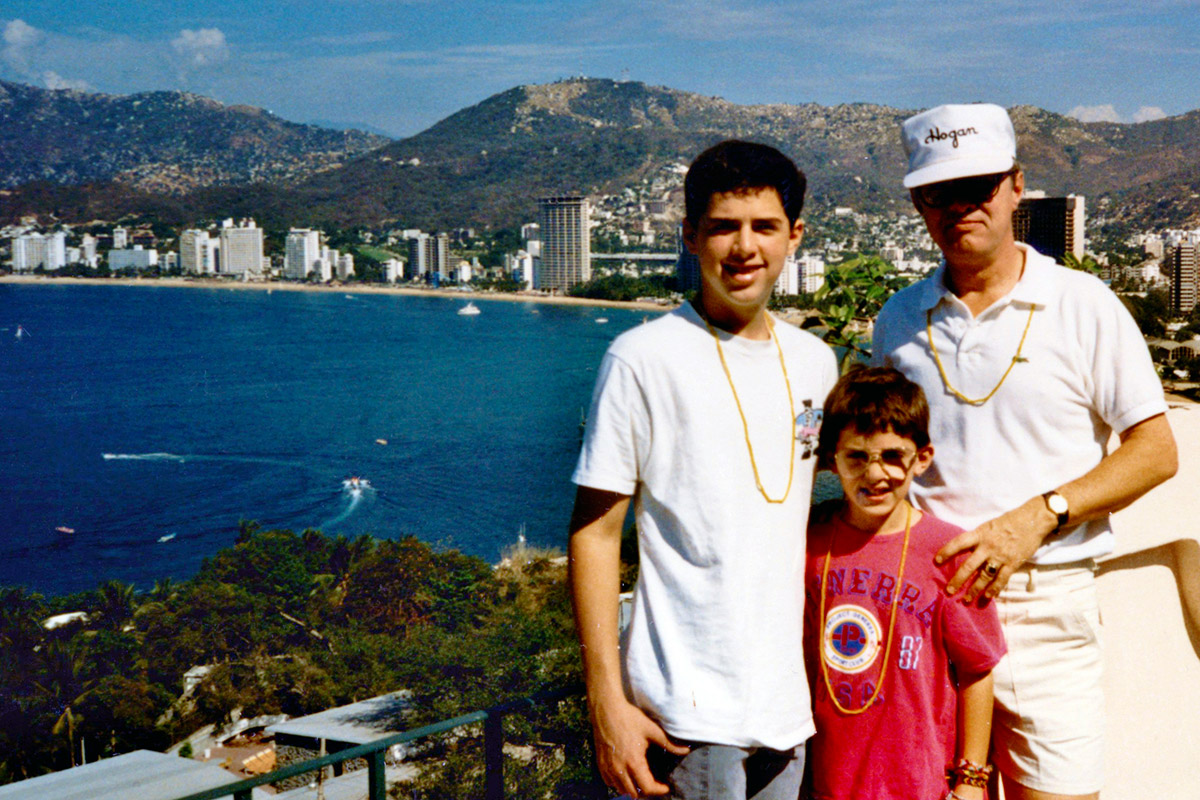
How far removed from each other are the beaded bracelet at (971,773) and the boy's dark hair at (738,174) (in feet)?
2.24

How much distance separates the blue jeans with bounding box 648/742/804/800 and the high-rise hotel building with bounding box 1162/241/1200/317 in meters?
29.8

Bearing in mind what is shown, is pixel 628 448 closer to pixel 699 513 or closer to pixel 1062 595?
pixel 699 513

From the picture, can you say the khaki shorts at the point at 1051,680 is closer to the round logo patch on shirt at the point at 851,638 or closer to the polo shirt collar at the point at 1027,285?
the round logo patch on shirt at the point at 851,638

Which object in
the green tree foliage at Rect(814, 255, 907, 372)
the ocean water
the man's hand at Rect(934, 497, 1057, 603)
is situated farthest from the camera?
the ocean water

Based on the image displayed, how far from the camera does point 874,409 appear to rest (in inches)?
46.2

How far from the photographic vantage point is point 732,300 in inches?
42.4

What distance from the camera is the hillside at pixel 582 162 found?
67.8 metres

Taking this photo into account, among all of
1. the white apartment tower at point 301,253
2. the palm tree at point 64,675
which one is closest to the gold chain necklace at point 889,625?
the palm tree at point 64,675

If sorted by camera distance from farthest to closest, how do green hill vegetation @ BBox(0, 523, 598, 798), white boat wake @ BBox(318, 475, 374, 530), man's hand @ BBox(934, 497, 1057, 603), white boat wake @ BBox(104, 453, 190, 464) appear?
white boat wake @ BBox(104, 453, 190, 464), white boat wake @ BBox(318, 475, 374, 530), green hill vegetation @ BBox(0, 523, 598, 798), man's hand @ BBox(934, 497, 1057, 603)

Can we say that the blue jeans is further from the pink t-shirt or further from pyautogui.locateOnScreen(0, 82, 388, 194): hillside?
pyautogui.locateOnScreen(0, 82, 388, 194): hillside

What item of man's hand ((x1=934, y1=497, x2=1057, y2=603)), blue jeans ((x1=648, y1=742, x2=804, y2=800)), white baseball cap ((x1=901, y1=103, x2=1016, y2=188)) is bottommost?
blue jeans ((x1=648, y1=742, x2=804, y2=800))

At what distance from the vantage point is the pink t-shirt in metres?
1.17

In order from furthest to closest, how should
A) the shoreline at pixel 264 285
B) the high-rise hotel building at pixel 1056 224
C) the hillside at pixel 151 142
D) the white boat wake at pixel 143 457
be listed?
1. the hillside at pixel 151 142
2. the shoreline at pixel 264 285
3. the white boat wake at pixel 143 457
4. the high-rise hotel building at pixel 1056 224

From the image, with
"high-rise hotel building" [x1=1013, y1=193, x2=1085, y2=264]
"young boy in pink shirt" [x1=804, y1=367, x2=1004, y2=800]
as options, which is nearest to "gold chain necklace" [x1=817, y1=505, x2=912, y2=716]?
"young boy in pink shirt" [x1=804, y1=367, x2=1004, y2=800]
